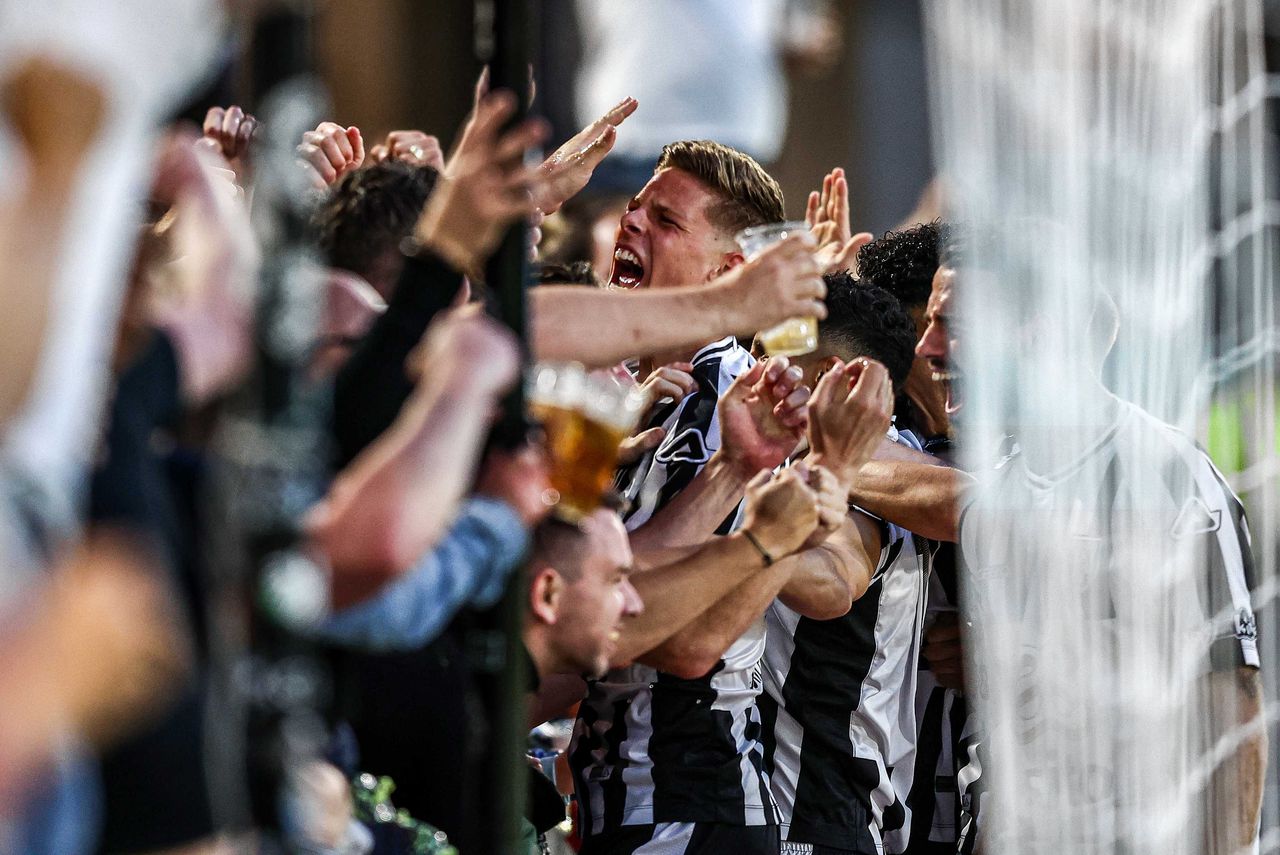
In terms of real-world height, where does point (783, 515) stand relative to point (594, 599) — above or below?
above

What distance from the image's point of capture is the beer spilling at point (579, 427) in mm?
1844

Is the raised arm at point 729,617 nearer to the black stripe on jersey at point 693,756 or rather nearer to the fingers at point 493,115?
the black stripe on jersey at point 693,756

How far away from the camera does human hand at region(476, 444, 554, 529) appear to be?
1.63m

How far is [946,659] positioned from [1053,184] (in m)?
0.98

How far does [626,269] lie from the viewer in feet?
10.7

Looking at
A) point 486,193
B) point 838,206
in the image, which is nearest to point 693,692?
point 838,206

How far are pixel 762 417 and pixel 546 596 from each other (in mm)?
662

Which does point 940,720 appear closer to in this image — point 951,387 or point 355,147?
point 951,387

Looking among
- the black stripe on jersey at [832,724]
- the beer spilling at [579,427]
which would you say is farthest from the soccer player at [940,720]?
the beer spilling at [579,427]

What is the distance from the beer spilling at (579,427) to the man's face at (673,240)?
52.5 inches

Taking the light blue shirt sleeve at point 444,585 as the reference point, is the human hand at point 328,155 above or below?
above

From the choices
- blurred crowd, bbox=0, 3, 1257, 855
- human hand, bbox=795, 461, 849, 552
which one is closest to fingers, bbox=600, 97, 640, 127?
blurred crowd, bbox=0, 3, 1257, 855

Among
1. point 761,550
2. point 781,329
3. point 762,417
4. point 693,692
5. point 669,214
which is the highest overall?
point 669,214

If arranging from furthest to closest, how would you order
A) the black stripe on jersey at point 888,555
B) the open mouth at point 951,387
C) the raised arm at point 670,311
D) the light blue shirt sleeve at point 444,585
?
the open mouth at point 951,387 < the black stripe on jersey at point 888,555 < the raised arm at point 670,311 < the light blue shirt sleeve at point 444,585
